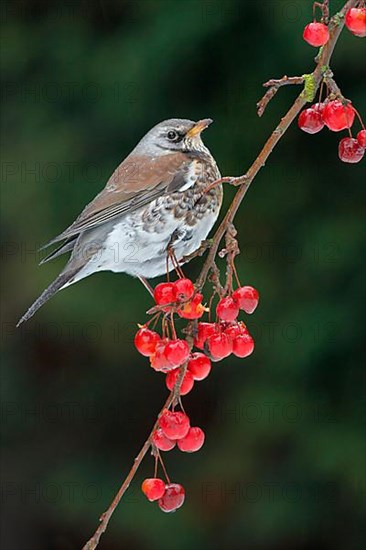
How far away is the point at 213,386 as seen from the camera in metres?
3.12

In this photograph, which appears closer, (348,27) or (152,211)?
(348,27)

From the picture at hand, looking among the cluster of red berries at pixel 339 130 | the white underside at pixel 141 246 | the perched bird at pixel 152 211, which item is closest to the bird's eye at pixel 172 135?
the perched bird at pixel 152 211

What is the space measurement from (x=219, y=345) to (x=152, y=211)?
43 centimetres

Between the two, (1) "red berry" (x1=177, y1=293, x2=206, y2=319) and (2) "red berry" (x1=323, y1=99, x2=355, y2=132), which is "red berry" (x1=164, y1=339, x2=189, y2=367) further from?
(2) "red berry" (x1=323, y1=99, x2=355, y2=132)

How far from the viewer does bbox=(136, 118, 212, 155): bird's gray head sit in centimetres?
137

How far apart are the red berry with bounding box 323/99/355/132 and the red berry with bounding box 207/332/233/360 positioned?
259 mm

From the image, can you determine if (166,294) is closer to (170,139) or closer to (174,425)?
(174,425)

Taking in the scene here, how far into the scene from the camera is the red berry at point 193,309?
37.5 inches

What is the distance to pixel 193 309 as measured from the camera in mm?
957

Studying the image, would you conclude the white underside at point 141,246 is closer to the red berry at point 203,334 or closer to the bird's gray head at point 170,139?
the bird's gray head at point 170,139

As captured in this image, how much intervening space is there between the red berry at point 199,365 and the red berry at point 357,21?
0.40 metres

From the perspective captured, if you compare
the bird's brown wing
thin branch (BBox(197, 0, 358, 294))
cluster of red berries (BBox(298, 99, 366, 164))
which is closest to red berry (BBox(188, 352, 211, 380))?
thin branch (BBox(197, 0, 358, 294))

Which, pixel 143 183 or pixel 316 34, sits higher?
pixel 316 34

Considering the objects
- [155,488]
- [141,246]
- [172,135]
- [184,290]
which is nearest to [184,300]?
[184,290]
